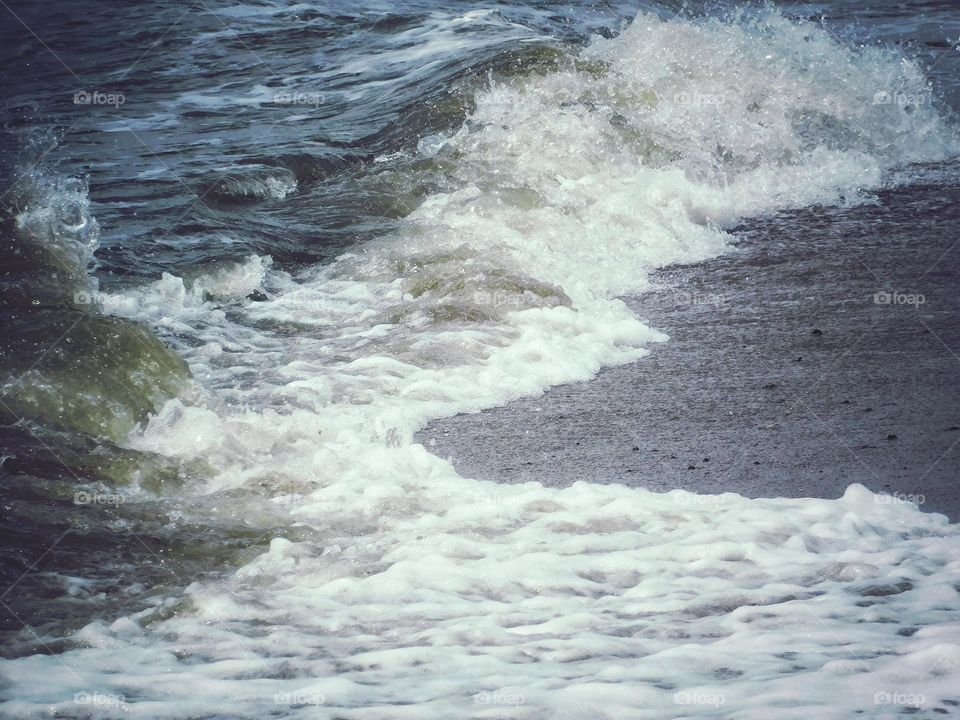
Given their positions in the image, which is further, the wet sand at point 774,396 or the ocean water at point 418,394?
the wet sand at point 774,396

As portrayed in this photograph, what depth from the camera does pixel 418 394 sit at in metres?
5.25

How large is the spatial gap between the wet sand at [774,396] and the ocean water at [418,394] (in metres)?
0.17

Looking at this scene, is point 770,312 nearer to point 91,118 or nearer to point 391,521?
point 391,521

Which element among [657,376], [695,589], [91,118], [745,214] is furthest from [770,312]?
[91,118]

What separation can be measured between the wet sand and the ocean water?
6.8 inches

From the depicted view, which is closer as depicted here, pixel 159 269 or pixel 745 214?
pixel 159 269

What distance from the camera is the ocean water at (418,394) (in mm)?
3029

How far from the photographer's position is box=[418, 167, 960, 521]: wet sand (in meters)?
4.23

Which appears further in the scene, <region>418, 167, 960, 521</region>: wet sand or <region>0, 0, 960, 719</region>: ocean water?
<region>418, 167, 960, 521</region>: wet sand

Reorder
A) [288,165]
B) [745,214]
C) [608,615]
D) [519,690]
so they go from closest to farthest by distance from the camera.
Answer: [519,690] → [608,615] → [745,214] → [288,165]

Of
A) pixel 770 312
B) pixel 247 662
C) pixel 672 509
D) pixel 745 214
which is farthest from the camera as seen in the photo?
pixel 745 214

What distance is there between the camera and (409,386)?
533 cm

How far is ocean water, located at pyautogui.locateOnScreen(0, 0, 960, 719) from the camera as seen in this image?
3029 mm

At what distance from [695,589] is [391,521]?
1.17m
